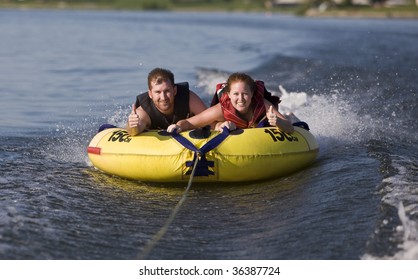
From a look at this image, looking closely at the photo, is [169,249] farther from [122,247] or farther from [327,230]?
[327,230]

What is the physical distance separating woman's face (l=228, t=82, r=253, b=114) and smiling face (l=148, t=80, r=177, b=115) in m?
0.51

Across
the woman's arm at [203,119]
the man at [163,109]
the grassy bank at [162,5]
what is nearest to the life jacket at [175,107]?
the man at [163,109]

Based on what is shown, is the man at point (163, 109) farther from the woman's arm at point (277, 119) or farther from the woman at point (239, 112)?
the woman's arm at point (277, 119)

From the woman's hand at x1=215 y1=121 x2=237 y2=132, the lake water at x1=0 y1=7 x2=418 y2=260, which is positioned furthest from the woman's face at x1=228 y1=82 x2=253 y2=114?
the lake water at x1=0 y1=7 x2=418 y2=260

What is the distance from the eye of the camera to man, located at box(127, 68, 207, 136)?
252 inches

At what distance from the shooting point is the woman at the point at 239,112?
20.6 ft

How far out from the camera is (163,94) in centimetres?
631

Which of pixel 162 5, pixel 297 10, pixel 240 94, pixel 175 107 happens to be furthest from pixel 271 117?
pixel 162 5

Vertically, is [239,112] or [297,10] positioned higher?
[239,112]

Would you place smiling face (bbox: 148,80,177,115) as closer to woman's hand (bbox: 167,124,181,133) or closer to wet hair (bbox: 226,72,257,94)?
woman's hand (bbox: 167,124,181,133)

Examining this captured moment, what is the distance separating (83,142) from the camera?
8336 millimetres

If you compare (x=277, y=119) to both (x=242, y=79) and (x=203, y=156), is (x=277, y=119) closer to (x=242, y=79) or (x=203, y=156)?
(x=242, y=79)

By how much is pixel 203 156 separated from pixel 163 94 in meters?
0.65
